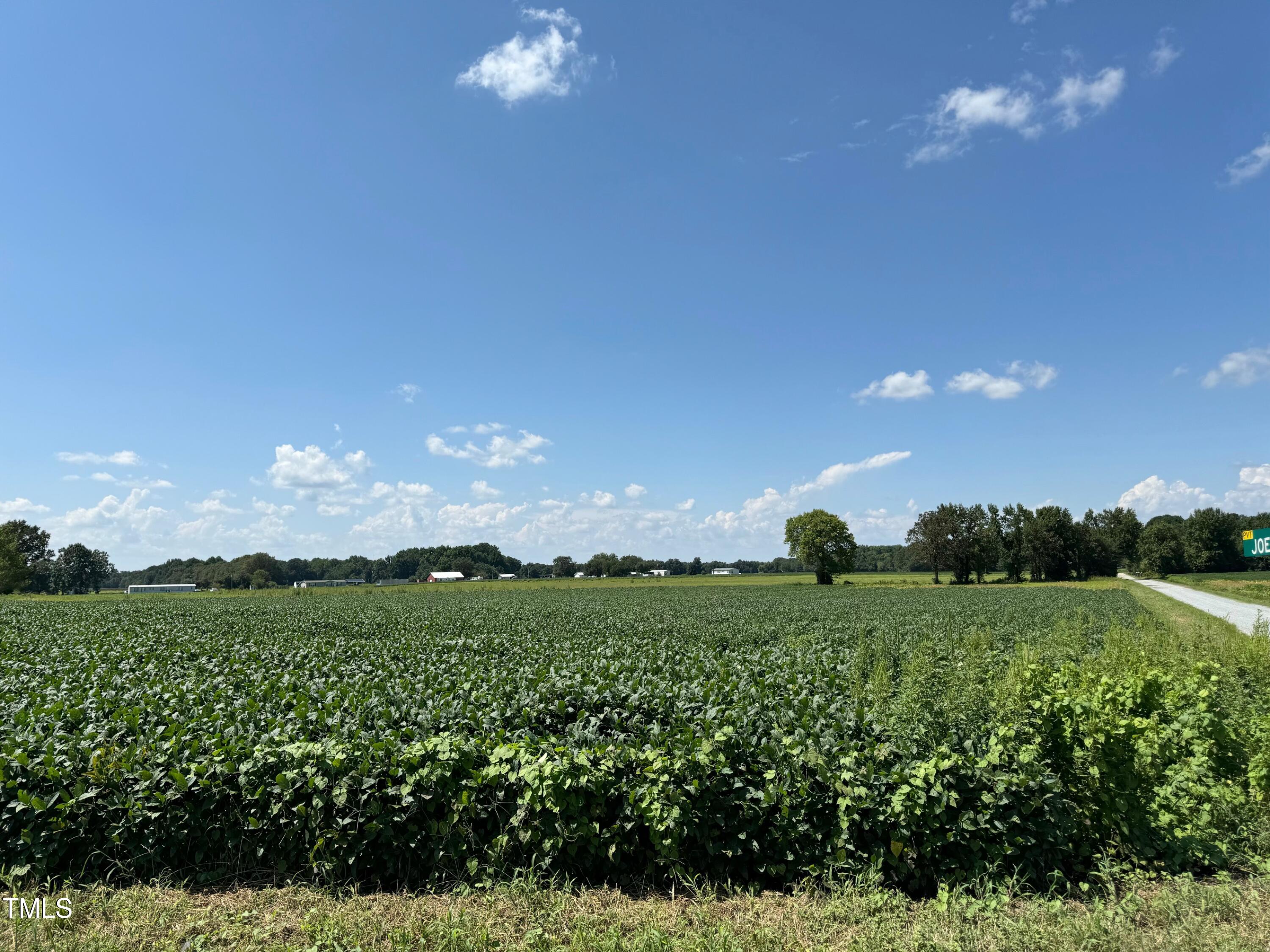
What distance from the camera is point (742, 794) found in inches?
255

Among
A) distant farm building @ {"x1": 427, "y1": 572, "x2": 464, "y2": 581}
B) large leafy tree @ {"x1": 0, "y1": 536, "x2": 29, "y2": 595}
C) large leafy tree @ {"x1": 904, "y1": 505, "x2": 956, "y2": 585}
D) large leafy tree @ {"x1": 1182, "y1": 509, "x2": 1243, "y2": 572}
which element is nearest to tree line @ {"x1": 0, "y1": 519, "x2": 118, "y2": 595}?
large leafy tree @ {"x1": 0, "y1": 536, "x2": 29, "y2": 595}

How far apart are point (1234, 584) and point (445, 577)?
5280 inches

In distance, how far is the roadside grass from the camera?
51.5m

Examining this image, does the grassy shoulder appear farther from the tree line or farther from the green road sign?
the tree line

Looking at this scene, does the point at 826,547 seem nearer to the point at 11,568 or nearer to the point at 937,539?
the point at 937,539

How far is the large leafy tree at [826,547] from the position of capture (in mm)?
108625

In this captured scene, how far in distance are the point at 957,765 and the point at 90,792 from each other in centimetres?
876

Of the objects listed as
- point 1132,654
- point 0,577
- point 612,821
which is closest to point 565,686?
point 612,821

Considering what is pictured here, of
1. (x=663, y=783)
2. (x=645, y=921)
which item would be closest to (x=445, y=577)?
(x=663, y=783)

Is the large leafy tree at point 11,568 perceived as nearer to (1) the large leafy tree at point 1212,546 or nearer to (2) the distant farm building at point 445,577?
(2) the distant farm building at point 445,577

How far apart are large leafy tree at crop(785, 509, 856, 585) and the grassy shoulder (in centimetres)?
10568

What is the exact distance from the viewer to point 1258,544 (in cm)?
6738

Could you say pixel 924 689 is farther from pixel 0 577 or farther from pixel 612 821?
pixel 0 577

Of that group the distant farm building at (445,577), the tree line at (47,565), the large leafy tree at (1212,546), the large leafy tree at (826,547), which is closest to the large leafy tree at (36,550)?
the tree line at (47,565)
